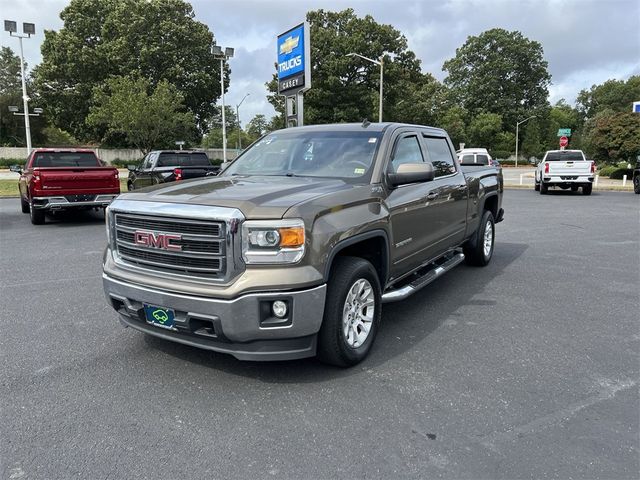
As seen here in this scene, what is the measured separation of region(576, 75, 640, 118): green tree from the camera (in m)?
93.2

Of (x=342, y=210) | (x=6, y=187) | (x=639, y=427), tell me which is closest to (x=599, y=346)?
(x=639, y=427)

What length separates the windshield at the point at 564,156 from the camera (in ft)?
71.8

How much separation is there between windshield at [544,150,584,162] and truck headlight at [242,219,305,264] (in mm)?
21371

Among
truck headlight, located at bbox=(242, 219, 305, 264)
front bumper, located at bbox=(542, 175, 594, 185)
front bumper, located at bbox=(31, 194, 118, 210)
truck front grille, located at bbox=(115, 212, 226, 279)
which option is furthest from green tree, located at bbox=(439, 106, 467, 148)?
truck headlight, located at bbox=(242, 219, 305, 264)

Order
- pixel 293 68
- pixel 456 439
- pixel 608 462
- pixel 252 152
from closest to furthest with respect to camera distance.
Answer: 1. pixel 608 462
2. pixel 456 439
3. pixel 252 152
4. pixel 293 68

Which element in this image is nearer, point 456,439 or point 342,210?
point 456,439

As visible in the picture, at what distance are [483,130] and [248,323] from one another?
71.5 m

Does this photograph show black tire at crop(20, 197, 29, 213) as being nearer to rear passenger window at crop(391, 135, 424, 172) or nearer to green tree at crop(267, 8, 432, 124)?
rear passenger window at crop(391, 135, 424, 172)

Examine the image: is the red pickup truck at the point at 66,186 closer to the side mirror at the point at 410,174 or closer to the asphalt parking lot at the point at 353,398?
the asphalt parking lot at the point at 353,398

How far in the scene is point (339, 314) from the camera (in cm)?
354

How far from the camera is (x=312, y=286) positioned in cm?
334

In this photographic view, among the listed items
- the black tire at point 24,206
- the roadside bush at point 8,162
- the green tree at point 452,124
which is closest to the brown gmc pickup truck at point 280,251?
the black tire at point 24,206

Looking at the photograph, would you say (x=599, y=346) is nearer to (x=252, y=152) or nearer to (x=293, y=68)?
(x=252, y=152)

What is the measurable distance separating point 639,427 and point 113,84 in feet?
114
